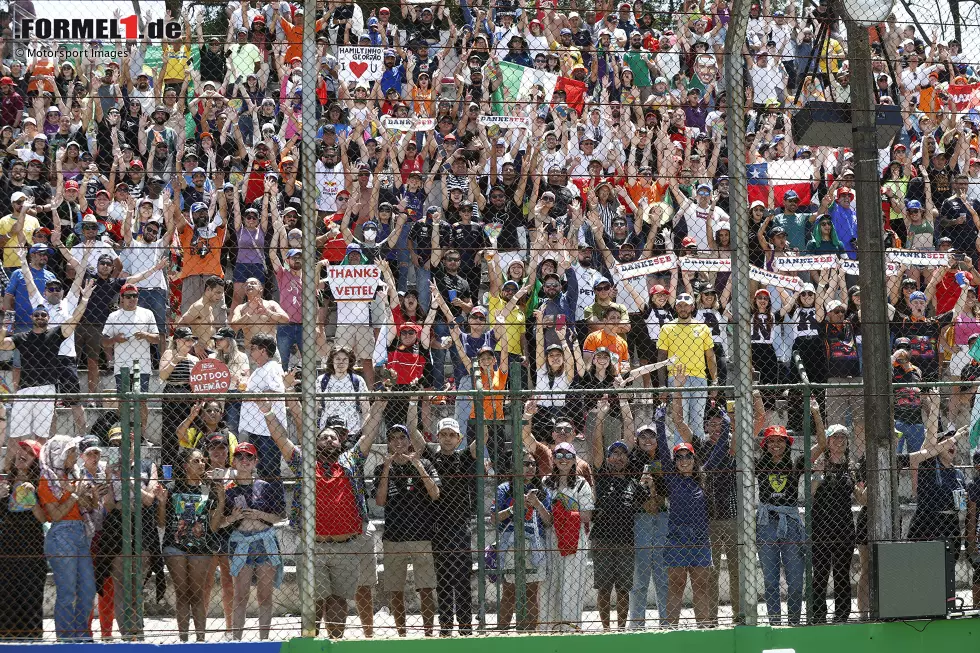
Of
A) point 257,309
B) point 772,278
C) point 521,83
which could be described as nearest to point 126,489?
point 257,309

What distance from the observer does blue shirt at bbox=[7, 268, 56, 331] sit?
942 cm

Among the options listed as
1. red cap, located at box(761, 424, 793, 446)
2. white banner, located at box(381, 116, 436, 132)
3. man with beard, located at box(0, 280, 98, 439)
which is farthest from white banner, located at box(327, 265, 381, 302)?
red cap, located at box(761, 424, 793, 446)

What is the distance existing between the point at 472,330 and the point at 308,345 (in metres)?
4.08

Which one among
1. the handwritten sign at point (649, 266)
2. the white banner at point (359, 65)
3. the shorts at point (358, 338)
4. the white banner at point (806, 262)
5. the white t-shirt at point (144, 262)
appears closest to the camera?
the handwritten sign at point (649, 266)

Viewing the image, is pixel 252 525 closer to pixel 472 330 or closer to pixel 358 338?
pixel 358 338

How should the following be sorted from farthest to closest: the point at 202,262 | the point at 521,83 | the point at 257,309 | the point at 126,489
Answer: the point at 521,83, the point at 202,262, the point at 257,309, the point at 126,489

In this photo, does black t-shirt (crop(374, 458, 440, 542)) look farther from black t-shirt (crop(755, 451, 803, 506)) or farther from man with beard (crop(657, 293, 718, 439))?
man with beard (crop(657, 293, 718, 439))

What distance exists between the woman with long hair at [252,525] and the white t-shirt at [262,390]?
432 millimetres

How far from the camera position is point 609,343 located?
9.57 meters

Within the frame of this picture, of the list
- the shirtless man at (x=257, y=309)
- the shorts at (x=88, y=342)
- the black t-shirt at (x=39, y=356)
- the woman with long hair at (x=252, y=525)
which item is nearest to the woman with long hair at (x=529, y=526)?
the woman with long hair at (x=252, y=525)

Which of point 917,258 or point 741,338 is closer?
point 741,338

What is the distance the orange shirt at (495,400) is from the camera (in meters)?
7.12

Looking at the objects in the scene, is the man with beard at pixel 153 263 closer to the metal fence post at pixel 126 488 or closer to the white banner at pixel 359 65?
the white banner at pixel 359 65

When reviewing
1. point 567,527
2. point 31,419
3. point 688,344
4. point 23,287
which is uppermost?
point 23,287
